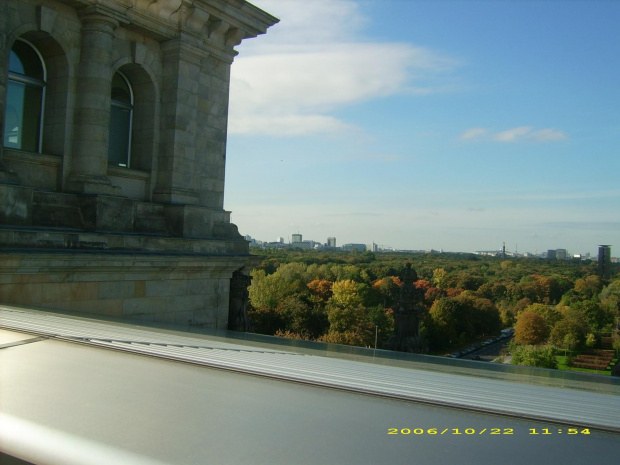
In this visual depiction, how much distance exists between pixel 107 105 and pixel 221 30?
402 cm

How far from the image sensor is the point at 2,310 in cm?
812

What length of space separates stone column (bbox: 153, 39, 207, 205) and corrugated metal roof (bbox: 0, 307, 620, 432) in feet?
24.7

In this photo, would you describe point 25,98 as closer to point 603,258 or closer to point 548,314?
point 548,314

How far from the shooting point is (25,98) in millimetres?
12234

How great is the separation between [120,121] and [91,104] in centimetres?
190

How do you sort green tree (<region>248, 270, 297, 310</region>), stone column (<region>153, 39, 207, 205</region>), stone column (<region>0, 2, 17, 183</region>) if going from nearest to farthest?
stone column (<region>0, 2, 17, 183</region>) → stone column (<region>153, 39, 207, 205</region>) → green tree (<region>248, 270, 297, 310</region>)

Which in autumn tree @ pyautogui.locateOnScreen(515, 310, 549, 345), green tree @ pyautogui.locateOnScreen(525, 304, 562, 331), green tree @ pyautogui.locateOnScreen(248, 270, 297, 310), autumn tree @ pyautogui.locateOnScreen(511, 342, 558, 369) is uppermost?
green tree @ pyautogui.locateOnScreen(248, 270, 297, 310)

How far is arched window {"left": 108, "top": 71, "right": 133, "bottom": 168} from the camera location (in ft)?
45.8

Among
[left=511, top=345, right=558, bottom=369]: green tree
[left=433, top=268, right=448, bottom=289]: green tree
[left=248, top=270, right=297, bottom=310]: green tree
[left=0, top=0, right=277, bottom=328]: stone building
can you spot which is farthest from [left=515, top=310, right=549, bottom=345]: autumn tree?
[left=0, top=0, right=277, bottom=328]: stone building

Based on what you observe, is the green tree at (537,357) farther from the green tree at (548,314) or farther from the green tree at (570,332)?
the green tree at (548,314)

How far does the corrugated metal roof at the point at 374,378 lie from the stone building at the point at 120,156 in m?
4.39

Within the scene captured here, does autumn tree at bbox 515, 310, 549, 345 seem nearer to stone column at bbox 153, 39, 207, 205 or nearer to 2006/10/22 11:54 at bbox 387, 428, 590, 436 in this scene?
stone column at bbox 153, 39, 207, 205
